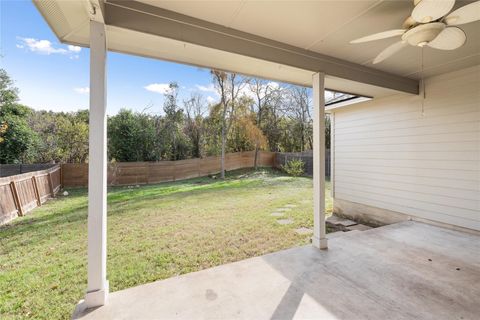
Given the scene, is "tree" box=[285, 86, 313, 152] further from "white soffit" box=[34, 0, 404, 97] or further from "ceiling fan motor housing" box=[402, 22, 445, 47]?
"ceiling fan motor housing" box=[402, 22, 445, 47]

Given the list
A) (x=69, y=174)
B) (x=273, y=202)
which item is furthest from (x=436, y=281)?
(x=69, y=174)

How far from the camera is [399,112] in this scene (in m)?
4.29

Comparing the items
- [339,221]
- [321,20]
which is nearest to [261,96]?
[339,221]

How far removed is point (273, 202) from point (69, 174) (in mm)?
7760

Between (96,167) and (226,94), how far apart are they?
10.7 m

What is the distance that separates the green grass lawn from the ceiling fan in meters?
2.89

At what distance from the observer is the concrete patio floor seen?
1.74 metres

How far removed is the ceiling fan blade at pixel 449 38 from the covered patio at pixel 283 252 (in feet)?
1.20

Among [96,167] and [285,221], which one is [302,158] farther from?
[96,167]

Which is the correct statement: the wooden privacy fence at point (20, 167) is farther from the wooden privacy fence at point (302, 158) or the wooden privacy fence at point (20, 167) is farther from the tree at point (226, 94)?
the wooden privacy fence at point (302, 158)

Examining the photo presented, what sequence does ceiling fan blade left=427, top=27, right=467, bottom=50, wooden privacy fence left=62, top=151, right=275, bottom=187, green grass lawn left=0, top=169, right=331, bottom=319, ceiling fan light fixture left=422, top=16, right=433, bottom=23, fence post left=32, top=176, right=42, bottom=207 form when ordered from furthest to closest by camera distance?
wooden privacy fence left=62, top=151, right=275, bottom=187 → fence post left=32, top=176, right=42, bottom=207 → green grass lawn left=0, top=169, right=331, bottom=319 → ceiling fan blade left=427, top=27, right=467, bottom=50 → ceiling fan light fixture left=422, top=16, right=433, bottom=23

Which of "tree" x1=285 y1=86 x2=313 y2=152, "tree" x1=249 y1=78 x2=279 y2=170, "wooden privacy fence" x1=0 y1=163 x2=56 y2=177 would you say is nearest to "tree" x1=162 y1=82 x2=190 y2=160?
"wooden privacy fence" x1=0 y1=163 x2=56 y2=177

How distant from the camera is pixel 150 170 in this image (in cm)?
986

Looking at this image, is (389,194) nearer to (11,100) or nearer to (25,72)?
(25,72)
